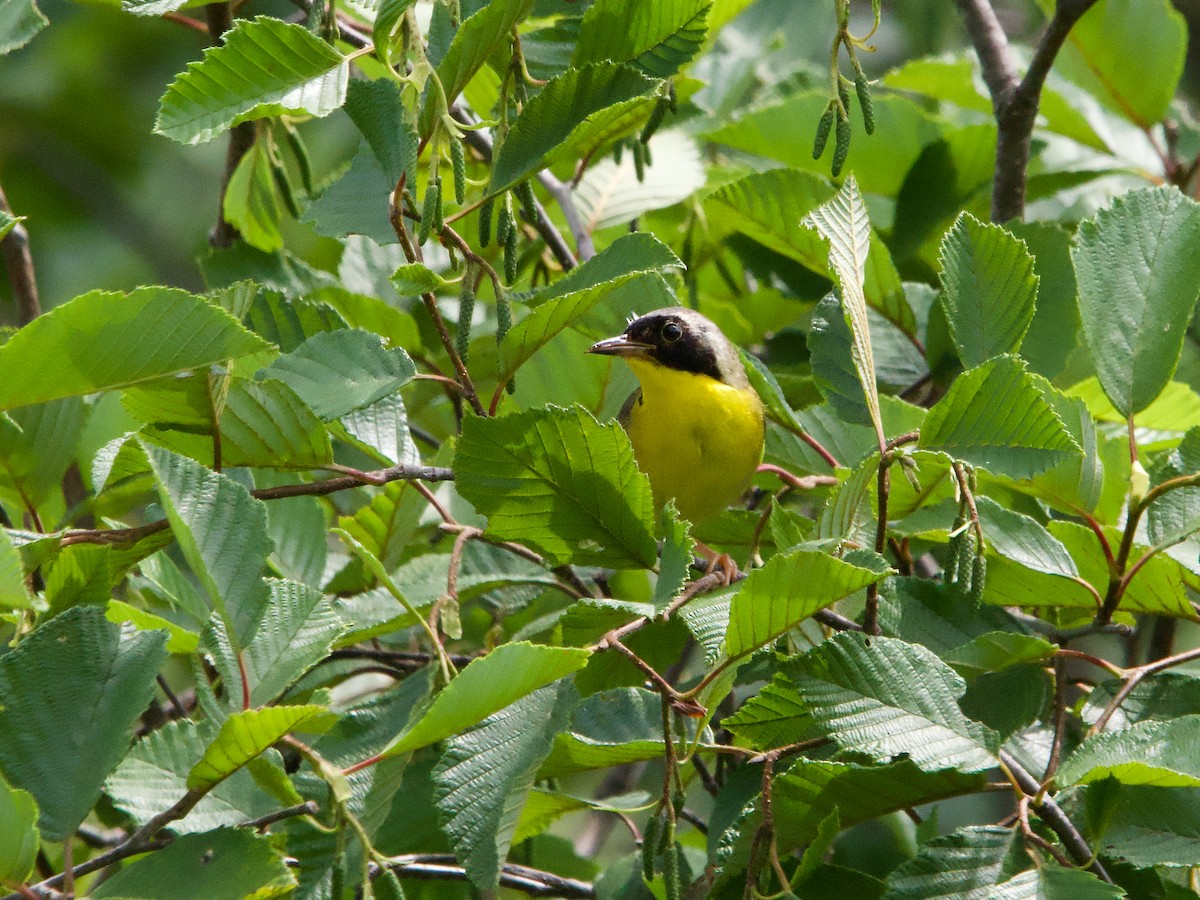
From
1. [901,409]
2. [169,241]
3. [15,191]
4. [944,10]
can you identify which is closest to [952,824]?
[944,10]

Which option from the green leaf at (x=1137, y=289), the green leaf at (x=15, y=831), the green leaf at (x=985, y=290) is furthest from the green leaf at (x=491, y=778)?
the green leaf at (x=1137, y=289)

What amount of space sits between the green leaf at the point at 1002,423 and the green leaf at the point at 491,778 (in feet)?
1.92

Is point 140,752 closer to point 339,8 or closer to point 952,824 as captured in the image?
point 339,8

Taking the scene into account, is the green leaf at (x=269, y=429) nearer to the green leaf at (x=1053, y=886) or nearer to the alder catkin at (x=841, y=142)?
the alder catkin at (x=841, y=142)

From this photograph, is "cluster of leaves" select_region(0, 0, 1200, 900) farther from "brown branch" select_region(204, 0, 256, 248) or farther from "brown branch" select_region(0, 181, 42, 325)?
"brown branch" select_region(0, 181, 42, 325)

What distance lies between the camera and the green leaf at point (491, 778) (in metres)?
1.56

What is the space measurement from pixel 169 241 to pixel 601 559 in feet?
20.8

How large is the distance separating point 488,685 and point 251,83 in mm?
771

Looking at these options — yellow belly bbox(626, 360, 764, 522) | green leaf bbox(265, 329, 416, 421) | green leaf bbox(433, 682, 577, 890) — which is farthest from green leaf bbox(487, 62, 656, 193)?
yellow belly bbox(626, 360, 764, 522)

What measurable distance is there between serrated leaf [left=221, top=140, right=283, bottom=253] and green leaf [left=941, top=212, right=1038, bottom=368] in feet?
4.55

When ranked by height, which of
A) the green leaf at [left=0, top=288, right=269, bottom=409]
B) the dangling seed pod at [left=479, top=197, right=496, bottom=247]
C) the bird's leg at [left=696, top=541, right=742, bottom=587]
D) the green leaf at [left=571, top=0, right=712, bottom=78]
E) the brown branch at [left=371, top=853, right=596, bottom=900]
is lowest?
the brown branch at [left=371, top=853, right=596, bottom=900]

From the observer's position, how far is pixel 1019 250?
74.6 inches

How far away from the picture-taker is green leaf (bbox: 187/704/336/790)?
1.39m

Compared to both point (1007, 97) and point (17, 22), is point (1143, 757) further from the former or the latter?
point (17, 22)
